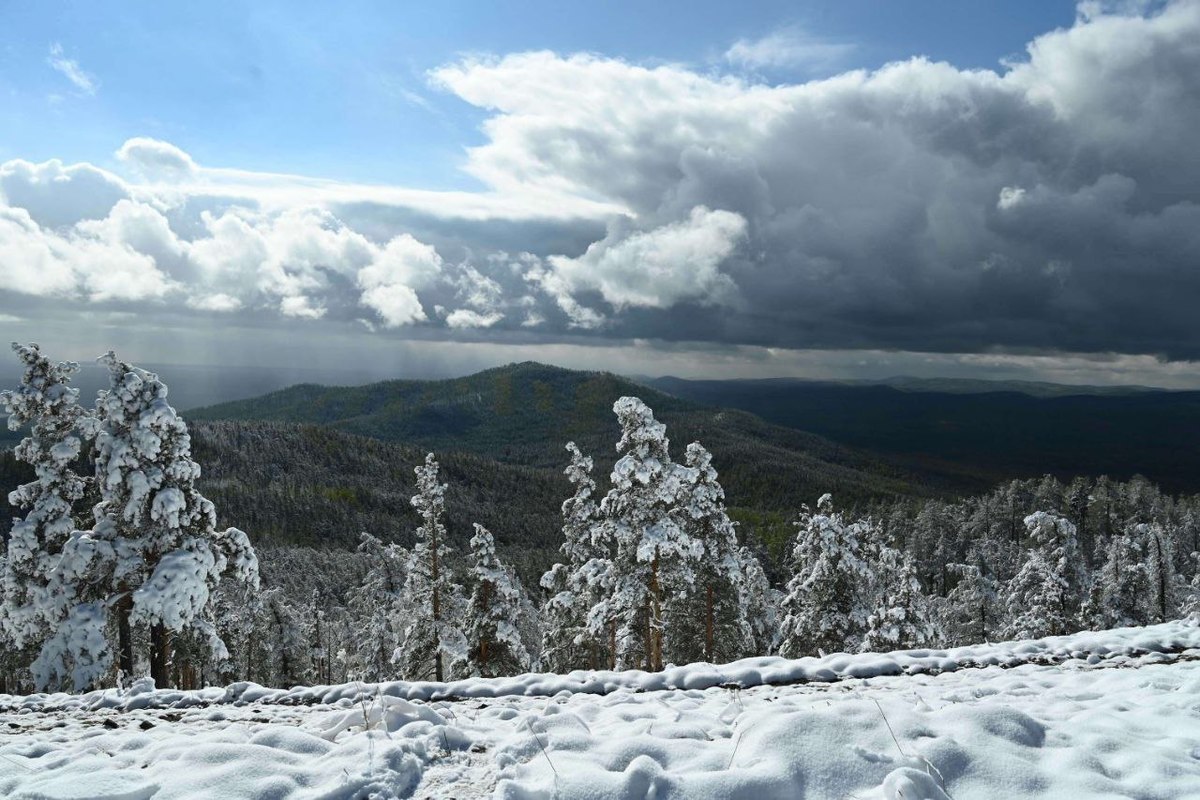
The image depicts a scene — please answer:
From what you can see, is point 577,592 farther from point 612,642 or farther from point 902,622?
point 902,622

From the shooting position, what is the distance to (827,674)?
7.75 metres

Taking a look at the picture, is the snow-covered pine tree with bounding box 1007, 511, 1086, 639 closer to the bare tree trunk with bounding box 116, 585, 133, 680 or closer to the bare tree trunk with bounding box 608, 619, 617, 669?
the bare tree trunk with bounding box 608, 619, 617, 669

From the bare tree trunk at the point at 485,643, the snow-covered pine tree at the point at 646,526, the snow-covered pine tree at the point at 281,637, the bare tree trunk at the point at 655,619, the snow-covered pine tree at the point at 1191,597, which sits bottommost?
the snow-covered pine tree at the point at 281,637

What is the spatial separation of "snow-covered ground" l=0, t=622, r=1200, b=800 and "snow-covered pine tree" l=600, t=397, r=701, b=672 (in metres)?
10.00

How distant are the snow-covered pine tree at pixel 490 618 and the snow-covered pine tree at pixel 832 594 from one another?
10667 millimetres

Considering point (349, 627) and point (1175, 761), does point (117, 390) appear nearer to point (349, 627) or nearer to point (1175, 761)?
point (1175, 761)

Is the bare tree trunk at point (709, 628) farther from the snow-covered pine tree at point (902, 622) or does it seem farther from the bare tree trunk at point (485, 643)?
the bare tree trunk at point (485, 643)

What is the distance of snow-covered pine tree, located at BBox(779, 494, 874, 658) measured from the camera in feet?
75.6

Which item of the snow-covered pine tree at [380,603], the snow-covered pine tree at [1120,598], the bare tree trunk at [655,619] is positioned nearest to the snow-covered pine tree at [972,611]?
the snow-covered pine tree at [1120,598]

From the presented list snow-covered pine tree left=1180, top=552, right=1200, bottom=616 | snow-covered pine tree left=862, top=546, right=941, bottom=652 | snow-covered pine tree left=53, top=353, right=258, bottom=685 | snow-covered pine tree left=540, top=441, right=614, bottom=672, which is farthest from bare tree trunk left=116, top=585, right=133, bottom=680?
snow-covered pine tree left=1180, top=552, right=1200, bottom=616

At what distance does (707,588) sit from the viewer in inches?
883

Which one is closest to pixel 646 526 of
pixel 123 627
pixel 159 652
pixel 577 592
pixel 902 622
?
pixel 577 592

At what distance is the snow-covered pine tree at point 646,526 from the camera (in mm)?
18094

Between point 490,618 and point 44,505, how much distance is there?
13.7 meters
